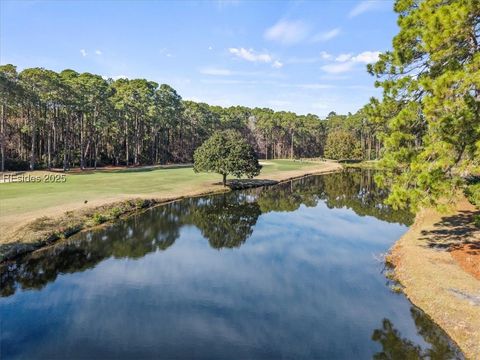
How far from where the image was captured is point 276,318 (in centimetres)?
1650

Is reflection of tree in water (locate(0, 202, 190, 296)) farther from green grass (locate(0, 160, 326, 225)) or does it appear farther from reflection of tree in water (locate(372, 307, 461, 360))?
reflection of tree in water (locate(372, 307, 461, 360))

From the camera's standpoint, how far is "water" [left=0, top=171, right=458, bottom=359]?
14.1 m

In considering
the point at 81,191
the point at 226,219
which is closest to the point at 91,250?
the point at 226,219

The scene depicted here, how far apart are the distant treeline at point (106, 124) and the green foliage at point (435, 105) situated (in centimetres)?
1912

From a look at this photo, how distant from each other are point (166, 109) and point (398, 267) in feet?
261

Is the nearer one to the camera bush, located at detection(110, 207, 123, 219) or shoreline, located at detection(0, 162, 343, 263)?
shoreline, located at detection(0, 162, 343, 263)

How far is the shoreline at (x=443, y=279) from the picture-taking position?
47.8 feet

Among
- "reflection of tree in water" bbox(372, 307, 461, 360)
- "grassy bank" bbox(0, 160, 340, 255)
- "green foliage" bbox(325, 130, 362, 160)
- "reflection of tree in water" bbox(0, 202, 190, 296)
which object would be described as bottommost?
"reflection of tree in water" bbox(372, 307, 461, 360)

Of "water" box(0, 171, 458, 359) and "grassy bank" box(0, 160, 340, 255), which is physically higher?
"grassy bank" box(0, 160, 340, 255)

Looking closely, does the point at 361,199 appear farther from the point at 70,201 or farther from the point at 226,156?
the point at 70,201

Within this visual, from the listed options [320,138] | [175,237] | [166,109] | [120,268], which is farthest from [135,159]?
[320,138]

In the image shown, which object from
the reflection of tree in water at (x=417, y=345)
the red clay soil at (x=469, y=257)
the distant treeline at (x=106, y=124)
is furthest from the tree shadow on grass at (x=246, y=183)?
the reflection of tree in water at (x=417, y=345)

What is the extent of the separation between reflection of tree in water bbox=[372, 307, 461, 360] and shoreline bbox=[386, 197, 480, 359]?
1.15 feet

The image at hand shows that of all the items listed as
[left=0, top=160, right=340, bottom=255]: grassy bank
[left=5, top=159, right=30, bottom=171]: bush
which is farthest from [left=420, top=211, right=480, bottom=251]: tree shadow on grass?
[left=5, top=159, right=30, bottom=171]: bush
